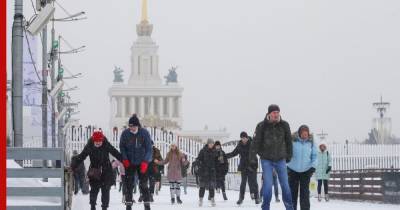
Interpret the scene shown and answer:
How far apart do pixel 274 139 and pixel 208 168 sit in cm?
796

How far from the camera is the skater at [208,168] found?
21906 millimetres

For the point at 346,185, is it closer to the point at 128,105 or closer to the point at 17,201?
the point at 17,201

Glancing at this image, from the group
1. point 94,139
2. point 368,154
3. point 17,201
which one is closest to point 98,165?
point 94,139

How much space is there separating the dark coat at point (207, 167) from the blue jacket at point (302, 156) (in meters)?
6.42

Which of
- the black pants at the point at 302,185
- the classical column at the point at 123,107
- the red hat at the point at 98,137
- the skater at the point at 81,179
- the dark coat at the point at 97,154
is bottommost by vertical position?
the skater at the point at 81,179

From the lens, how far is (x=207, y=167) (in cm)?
2231

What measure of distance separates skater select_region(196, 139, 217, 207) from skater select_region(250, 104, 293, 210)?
730 centimetres

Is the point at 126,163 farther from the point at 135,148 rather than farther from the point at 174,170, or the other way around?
the point at 174,170

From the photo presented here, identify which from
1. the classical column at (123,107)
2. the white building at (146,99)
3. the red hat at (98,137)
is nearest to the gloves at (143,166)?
the red hat at (98,137)

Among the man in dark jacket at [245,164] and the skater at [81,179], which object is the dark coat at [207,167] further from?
the skater at [81,179]

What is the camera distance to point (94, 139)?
15.6 meters

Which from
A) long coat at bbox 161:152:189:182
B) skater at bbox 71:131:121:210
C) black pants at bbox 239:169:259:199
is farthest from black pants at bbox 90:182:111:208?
long coat at bbox 161:152:189:182

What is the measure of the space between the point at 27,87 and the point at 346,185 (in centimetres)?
908

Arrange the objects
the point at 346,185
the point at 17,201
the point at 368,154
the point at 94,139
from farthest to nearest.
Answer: the point at 368,154 < the point at 346,185 < the point at 94,139 < the point at 17,201
